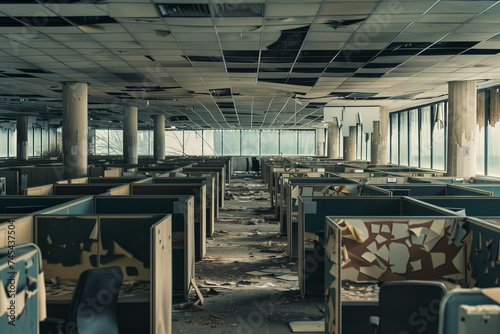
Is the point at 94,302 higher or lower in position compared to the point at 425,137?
lower

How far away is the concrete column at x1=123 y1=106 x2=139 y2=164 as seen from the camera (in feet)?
59.8

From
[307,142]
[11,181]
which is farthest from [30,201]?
[307,142]

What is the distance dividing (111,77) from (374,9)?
7249 millimetres

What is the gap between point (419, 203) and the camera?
461 cm

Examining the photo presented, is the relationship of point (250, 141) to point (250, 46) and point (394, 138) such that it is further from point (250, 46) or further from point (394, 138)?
point (250, 46)

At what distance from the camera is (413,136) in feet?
65.2

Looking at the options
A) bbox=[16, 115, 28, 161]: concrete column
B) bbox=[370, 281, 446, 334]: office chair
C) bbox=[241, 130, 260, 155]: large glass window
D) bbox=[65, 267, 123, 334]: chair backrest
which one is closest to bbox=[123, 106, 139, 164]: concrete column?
bbox=[16, 115, 28, 161]: concrete column

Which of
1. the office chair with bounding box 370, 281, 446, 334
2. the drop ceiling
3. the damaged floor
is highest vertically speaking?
the drop ceiling

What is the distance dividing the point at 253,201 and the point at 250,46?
24.6 ft

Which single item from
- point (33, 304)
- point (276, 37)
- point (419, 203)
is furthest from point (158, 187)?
point (33, 304)

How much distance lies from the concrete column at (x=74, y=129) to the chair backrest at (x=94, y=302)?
31.1 feet

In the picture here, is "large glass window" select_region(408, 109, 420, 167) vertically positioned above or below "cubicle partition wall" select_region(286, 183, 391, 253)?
above

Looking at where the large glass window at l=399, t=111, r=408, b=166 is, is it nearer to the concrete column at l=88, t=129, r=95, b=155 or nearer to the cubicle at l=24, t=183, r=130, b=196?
the cubicle at l=24, t=183, r=130, b=196

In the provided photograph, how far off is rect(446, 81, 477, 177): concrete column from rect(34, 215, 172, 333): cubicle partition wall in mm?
8690
